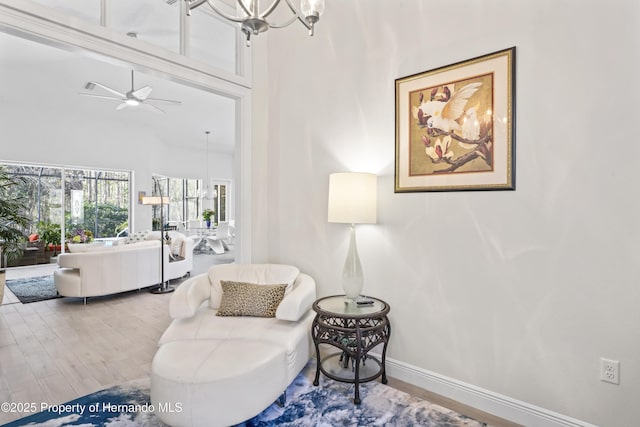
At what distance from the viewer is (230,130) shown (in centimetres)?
838

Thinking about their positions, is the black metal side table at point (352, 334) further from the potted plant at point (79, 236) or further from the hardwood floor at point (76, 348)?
the potted plant at point (79, 236)

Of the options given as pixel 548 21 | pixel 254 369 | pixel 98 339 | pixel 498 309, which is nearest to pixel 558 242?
pixel 498 309

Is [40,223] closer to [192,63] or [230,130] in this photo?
[230,130]

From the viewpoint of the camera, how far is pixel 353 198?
2.40 meters

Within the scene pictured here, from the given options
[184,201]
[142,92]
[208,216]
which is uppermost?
[142,92]

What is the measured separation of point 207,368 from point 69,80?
582 centimetres

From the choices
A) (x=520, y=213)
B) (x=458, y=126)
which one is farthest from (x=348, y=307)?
(x=458, y=126)

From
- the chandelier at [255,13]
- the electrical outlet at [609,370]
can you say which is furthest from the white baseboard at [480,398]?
the chandelier at [255,13]

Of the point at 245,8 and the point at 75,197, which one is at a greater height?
the point at 245,8

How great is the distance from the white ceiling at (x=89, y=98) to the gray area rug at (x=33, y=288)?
330 centimetres

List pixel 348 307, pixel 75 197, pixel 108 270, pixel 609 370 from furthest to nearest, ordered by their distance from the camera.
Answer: pixel 75 197 → pixel 108 270 → pixel 348 307 → pixel 609 370

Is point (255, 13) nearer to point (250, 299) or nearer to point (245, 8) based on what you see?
point (245, 8)

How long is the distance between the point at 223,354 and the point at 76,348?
2.07 meters

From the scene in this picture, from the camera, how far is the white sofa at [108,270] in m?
4.40
